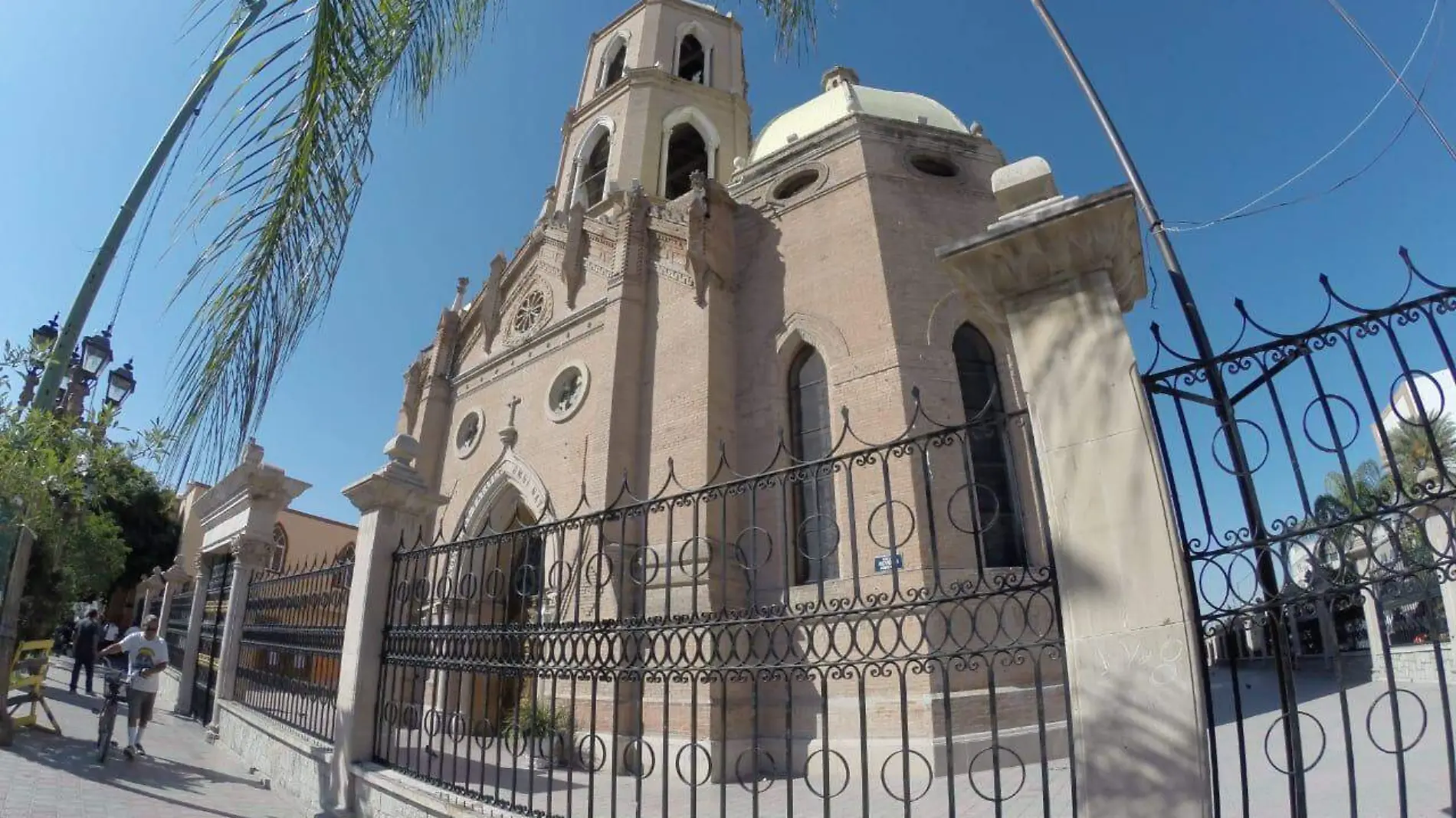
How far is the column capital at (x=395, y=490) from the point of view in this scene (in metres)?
5.77

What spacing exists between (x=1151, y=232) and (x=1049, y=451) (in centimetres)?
335

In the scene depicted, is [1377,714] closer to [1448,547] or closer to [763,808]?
[763,808]

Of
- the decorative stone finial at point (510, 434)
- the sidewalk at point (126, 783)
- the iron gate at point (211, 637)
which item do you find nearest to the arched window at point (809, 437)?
the decorative stone finial at point (510, 434)

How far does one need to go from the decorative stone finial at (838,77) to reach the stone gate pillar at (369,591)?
12.5 metres

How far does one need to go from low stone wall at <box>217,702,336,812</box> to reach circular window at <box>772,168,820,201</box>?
31.5ft

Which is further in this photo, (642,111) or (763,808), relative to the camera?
(642,111)

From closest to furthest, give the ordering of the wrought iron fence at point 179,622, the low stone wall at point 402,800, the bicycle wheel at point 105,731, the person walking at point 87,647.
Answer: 1. the low stone wall at point 402,800
2. the bicycle wheel at point 105,731
3. the wrought iron fence at point 179,622
4. the person walking at point 87,647

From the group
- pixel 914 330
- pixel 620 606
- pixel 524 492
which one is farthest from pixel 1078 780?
pixel 524 492

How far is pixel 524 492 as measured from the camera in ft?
41.5

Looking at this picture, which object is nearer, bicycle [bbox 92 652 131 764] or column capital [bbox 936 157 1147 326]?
column capital [bbox 936 157 1147 326]

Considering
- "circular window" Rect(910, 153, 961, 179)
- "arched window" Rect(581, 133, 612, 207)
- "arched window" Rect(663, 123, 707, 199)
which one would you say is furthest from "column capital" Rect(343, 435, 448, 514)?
"arched window" Rect(663, 123, 707, 199)

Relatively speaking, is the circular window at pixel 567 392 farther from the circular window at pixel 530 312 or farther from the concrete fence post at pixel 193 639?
the concrete fence post at pixel 193 639

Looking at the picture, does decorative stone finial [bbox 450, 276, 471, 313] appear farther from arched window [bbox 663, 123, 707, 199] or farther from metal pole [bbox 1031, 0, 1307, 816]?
metal pole [bbox 1031, 0, 1307, 816]

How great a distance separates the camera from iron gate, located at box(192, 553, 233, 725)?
32.6 feet
